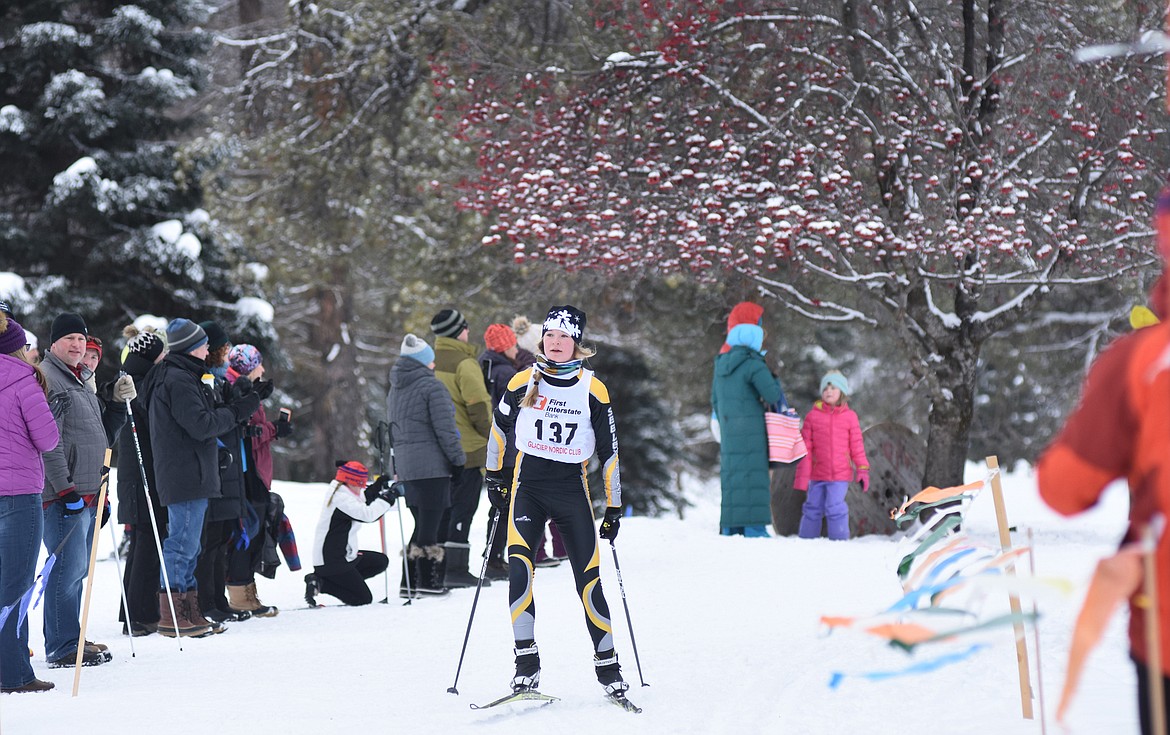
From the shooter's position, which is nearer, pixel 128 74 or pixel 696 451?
pixel 128 74

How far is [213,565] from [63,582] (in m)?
1.74

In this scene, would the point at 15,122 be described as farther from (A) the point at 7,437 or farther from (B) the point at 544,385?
(B) the point at 544,385

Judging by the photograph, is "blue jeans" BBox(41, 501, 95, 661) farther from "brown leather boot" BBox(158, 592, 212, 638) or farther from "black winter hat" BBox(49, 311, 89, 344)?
"black winter hat" BBox(49, 311, 89, 344)

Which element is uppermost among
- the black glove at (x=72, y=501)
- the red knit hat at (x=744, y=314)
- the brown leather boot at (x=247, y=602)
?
the red knit hat at (x=744, y=314)

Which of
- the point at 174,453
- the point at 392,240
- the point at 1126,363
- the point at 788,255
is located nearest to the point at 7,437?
the point at 174,453

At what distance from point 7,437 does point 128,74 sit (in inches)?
503

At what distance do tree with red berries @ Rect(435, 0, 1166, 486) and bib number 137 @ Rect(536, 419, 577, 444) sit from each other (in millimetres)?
5018

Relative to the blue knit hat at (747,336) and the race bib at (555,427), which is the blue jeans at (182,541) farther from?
the blue knit hat at (747,336)

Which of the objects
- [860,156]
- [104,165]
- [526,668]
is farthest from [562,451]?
[104,165]

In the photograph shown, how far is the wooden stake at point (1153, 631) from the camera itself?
2.59 m

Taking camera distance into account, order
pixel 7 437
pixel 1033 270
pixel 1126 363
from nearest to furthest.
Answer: pixel 1126 363 < pixel 7 437 < pixel 1033 270

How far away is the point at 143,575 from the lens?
25.7ft

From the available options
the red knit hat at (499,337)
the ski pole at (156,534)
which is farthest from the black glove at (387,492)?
the ski pole at (156,534)

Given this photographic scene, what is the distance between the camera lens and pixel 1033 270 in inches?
471
